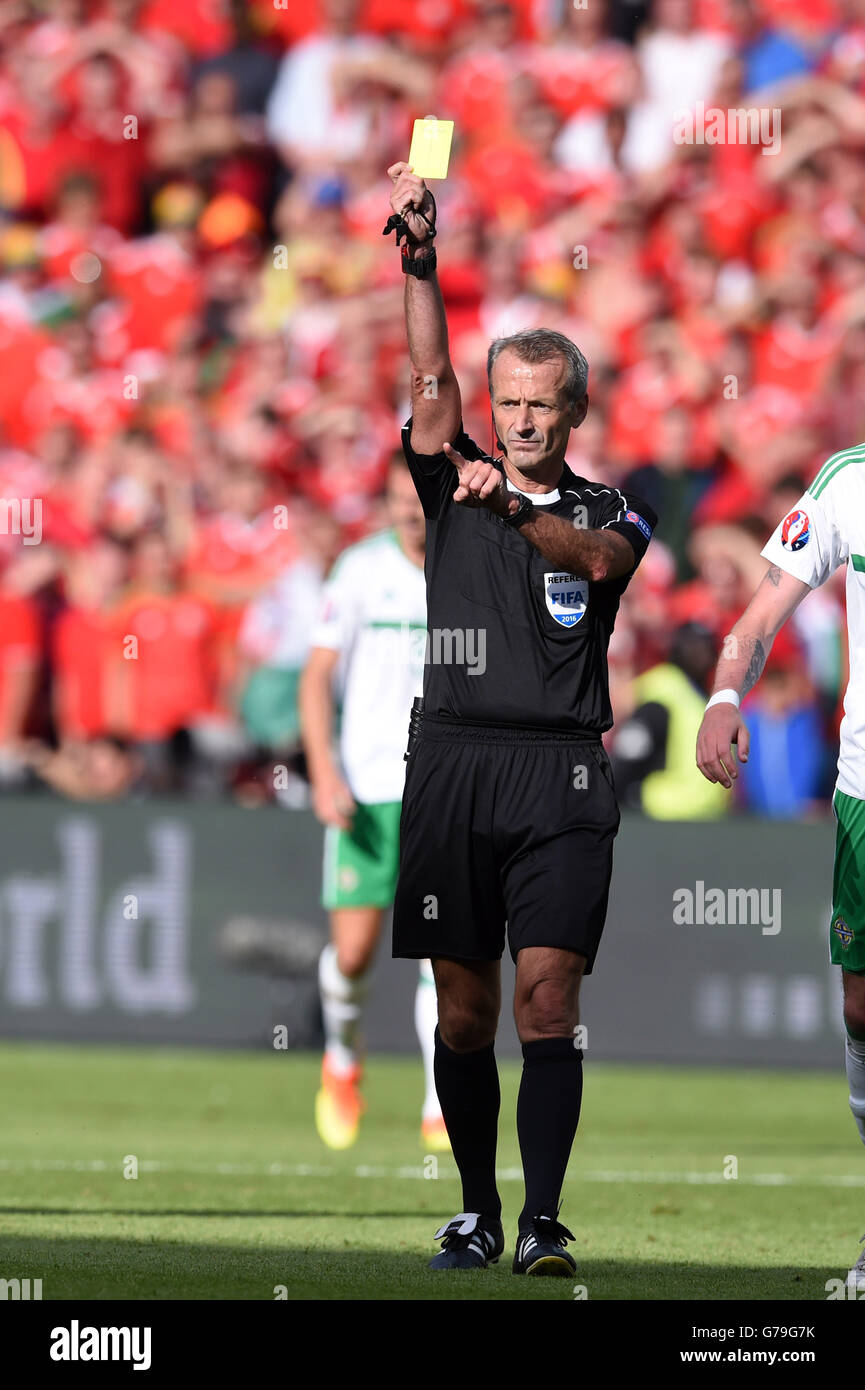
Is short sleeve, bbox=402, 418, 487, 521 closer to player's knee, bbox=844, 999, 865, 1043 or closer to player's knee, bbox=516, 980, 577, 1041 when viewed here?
player's knee, bbox=516, 980, 577, 1041

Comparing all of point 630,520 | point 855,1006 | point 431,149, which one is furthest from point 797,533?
point 431,149

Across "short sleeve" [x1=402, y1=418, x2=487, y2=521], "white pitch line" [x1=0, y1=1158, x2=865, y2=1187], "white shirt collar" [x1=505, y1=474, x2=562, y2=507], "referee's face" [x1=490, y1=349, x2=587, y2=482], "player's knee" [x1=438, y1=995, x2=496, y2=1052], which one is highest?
"referee's face" [x1=490, y1=349, x2=587, y2=482]

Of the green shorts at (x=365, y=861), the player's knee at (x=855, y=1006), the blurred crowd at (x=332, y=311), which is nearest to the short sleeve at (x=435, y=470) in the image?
the player's knee at (x=855, y=1006)

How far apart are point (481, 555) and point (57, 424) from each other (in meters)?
9.89

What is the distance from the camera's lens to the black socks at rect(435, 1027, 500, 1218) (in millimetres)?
5992

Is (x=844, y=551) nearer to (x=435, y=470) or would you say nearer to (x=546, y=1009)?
(x=435, y=470)

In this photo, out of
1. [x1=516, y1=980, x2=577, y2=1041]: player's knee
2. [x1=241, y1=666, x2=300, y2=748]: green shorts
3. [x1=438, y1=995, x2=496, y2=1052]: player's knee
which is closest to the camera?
[x1=516, y1=980, x2=577, y2=1041]: player's knee

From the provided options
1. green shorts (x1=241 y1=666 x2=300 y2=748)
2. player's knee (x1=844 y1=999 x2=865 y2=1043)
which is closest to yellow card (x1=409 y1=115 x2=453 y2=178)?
player's knee (x1=844 y1=999 x2=865 y2=1043)

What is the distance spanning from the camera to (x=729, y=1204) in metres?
7.91

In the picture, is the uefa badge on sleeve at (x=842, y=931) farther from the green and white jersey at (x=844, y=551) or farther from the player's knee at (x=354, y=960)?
the player's knee at (x=354, y=960)

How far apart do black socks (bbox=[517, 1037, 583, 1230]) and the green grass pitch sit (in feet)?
0.73

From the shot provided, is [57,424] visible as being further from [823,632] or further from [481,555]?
[481,555]

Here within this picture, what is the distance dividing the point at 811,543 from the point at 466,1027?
153 centimetres
